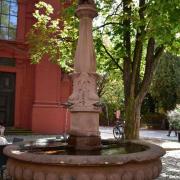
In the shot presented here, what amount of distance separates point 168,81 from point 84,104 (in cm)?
3555

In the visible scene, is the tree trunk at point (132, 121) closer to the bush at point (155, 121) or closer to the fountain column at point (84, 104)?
the fountain column at point (84, 104)

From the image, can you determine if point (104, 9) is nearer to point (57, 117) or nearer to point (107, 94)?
point (57, 117)

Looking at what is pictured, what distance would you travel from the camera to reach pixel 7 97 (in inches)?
896

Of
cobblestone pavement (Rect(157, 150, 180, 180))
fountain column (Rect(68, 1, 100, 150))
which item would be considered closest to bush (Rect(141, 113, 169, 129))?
cobblestone pavement (Rect(157, 150, 180, 180))

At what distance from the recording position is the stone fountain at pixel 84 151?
18.4 feet

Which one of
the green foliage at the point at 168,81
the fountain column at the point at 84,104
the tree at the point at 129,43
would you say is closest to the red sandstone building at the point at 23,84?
the tree at the point at 129,43

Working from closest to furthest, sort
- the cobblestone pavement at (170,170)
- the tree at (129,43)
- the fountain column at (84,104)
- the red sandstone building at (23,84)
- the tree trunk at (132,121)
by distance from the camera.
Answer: the fountain column at (84,104) → the cobblestone pavement at (170,170) → the tree at (129,43) → the tree trunk at (132,121) → the red sandstone building at (23,84)

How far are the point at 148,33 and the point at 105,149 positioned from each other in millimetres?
5578

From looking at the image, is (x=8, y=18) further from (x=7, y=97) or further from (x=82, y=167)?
(x=82, y=167)

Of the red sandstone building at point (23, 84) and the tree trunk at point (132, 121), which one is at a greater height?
the red sandstone building at point (23, 84)

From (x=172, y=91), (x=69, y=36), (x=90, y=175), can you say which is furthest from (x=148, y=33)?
(x=172, y=91)

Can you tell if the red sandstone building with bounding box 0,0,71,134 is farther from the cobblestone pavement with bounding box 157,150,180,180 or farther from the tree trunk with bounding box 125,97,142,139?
the cobblestone pavement with bounding box 157,150,180,180

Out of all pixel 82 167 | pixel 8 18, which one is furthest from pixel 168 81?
pixel 82 167

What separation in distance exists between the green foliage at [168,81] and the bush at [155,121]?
138 cm
